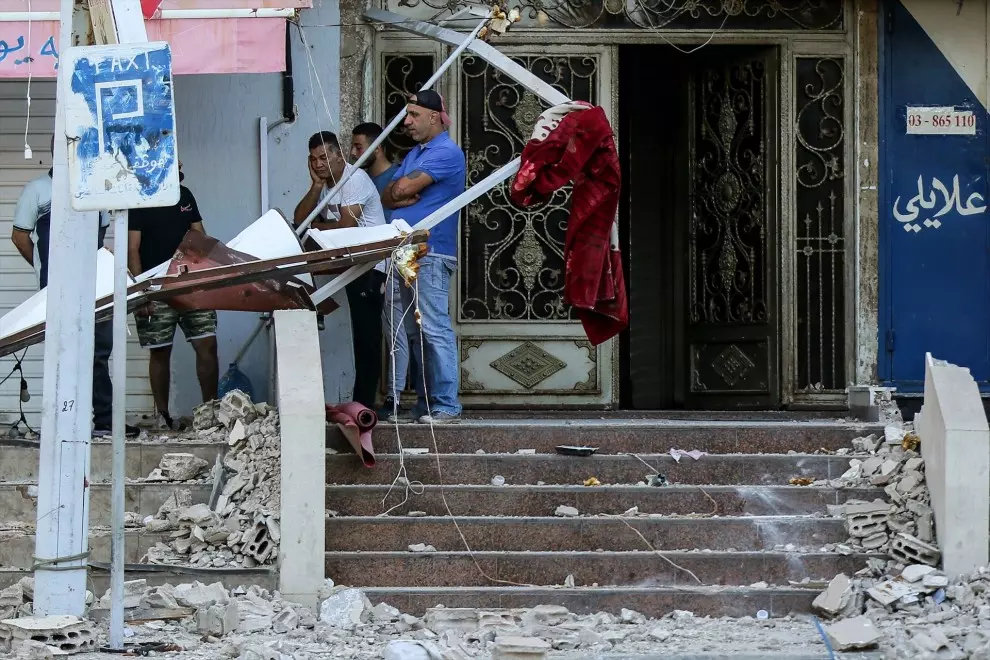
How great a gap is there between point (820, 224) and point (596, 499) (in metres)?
3.91

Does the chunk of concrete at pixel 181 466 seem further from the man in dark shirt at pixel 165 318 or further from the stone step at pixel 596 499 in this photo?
the man in dark shirt at pixel 165 318

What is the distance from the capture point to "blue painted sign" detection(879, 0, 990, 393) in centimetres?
1173

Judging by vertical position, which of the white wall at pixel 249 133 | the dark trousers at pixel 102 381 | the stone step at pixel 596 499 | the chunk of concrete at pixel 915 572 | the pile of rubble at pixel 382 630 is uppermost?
the white wall at pixel 249 133

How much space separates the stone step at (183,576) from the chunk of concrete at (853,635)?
9.75ft

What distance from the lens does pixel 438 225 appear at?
10.1 metres

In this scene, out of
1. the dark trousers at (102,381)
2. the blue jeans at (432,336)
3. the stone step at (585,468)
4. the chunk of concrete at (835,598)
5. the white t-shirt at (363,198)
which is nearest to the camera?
the chunk of concrete at (835,598)

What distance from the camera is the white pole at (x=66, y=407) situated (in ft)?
24.1

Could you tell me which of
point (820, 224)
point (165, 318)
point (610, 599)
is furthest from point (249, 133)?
point (610, 599)

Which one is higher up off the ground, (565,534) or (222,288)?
(222,288)

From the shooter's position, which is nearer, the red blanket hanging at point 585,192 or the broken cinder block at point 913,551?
the broken cinder block at point 913,551

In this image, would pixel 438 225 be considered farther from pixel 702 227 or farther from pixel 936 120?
pixel 936 120

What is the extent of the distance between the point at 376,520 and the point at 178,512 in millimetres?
1150

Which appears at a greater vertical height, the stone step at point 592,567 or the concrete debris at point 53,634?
the stone step at point 592,567

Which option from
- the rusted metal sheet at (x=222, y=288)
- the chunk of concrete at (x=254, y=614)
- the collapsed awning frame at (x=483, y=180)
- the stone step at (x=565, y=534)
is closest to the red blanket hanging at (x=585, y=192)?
the collapsed awning frame at (x=483, y=180)
